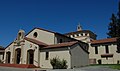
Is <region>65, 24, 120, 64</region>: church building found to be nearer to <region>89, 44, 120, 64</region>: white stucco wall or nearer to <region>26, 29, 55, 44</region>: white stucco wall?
<region>89, 44, 120, 64</region>: white stucco wall

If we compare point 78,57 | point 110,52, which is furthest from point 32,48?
point 110,52

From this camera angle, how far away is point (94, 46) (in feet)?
163

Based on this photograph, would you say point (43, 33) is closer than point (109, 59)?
Yes

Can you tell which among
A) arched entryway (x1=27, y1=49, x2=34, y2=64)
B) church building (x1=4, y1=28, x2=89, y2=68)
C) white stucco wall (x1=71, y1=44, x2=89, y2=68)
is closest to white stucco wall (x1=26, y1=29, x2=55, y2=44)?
church building (x1=4, y1=28, x2=89, y2=68)

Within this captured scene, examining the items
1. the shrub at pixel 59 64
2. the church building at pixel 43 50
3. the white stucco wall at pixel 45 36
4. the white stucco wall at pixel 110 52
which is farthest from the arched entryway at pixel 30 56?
the white stucco wall at pixel 110 52

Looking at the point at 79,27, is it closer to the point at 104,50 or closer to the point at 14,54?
the point at 104,50

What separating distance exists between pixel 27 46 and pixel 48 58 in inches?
238

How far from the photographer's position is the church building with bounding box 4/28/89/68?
3120 cm

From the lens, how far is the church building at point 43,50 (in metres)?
31.2

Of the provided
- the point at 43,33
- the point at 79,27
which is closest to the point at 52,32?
the point at 43,33

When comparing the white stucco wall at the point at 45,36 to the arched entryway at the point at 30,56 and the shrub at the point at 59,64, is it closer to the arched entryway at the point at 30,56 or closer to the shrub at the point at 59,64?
the arched entryway at the point at 30,56

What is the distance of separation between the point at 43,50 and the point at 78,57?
6967 millimetres

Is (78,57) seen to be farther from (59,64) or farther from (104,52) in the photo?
(104,52)

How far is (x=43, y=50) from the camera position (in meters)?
34.6
